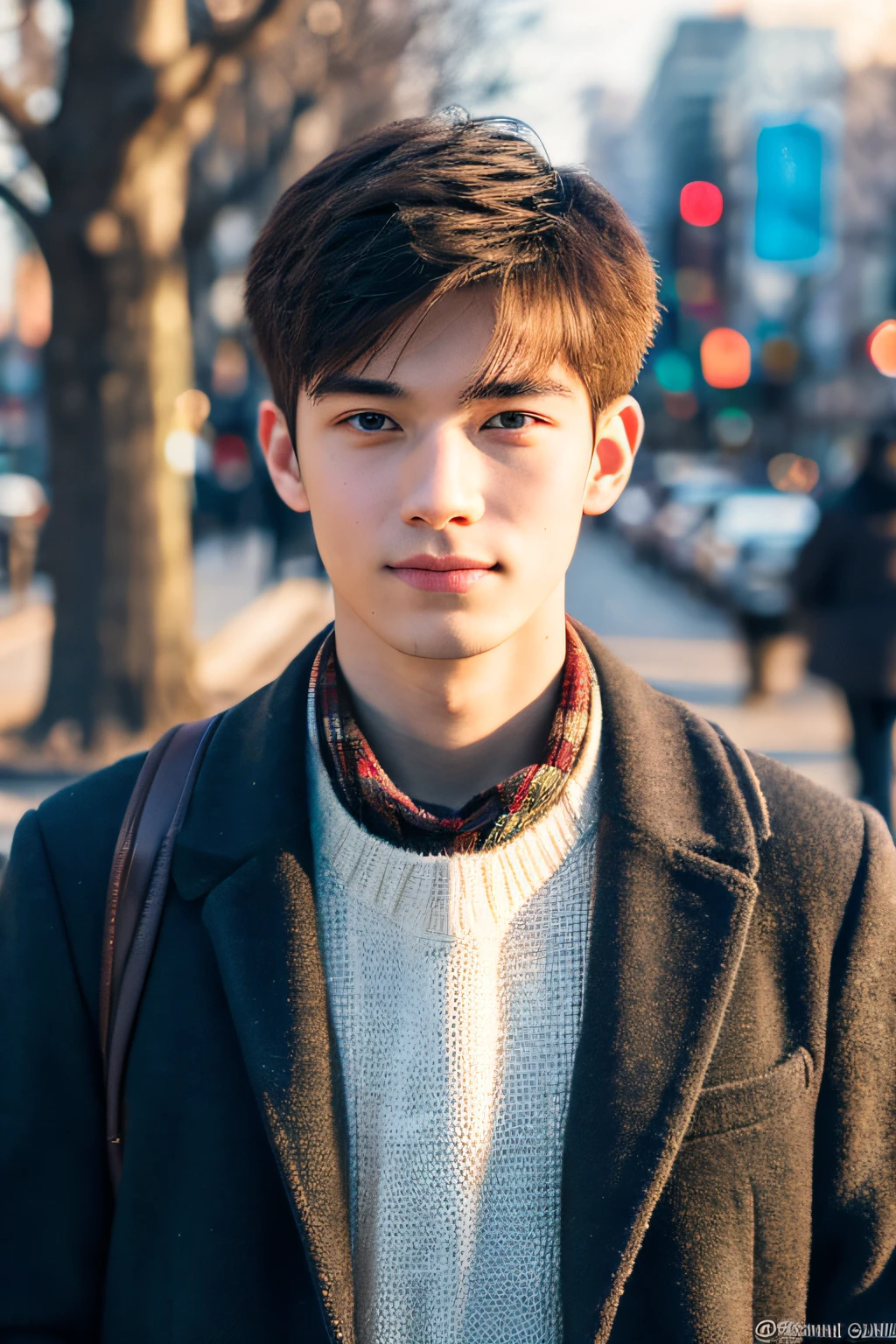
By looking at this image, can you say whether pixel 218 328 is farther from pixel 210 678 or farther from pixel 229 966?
pixel 229 966

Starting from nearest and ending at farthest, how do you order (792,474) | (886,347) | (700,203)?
(700,203) < (886,347) < (792,474)

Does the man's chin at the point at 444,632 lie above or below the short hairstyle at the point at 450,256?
below

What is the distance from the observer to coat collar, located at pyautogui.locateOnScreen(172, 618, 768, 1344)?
72.1 inches

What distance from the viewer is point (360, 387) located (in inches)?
74.3

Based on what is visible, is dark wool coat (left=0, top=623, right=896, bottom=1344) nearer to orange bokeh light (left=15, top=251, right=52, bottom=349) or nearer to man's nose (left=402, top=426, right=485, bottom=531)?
man's nose (left=402, top=426, right=485, bottom=531)

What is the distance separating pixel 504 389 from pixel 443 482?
143mm

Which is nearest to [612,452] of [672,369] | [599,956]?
[599,956]

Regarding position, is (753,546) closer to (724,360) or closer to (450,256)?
(450,256)

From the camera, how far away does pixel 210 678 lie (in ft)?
40.9

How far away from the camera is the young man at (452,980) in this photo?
187cm

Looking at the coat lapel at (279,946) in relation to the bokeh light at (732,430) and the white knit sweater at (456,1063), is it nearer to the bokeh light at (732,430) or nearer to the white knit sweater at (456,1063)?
the white knit sweater at (456,1063)

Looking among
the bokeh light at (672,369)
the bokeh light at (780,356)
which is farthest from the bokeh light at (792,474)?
the bokeh light at (672,369)

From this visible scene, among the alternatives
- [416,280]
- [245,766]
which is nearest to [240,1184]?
[245,766]

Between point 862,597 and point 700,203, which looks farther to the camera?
point 700,203
